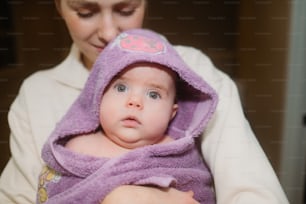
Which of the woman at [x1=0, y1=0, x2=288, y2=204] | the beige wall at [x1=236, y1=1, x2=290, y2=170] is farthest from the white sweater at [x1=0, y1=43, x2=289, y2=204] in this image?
the beige wall at [x1=236, y1=1, x2=290, y2=170]

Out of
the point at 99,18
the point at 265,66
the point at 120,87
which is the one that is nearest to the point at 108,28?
the point at 99,18

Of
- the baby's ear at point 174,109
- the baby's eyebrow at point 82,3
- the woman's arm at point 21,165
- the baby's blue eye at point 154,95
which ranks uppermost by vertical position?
the baby's eyebrow at point 82,3

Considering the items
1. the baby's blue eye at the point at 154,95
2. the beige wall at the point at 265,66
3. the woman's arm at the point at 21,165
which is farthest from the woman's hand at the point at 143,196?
the beige wall at the point at 265,66

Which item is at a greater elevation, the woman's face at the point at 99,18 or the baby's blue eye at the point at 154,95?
the woman's face at the point at 99,18

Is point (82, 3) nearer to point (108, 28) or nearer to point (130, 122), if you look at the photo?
point (108, 28)

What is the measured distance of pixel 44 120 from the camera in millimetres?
799

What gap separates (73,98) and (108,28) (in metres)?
0.17

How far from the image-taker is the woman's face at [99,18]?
740mm

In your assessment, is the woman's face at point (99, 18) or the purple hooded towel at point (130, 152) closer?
the purple hooded towel at point (130, 152)

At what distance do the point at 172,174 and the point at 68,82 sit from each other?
32cm

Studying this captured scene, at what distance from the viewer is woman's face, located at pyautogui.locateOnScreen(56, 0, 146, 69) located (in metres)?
0.74

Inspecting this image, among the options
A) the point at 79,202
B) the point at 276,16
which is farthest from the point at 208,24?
the point at 79,202

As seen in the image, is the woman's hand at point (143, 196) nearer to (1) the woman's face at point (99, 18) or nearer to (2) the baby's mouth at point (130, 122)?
(2) the baby's mouth at point (130, 122)

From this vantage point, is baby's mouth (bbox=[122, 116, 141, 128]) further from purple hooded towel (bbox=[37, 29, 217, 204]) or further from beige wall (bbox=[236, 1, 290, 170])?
beige wall (bbox=[236, 1, 290, 170])
